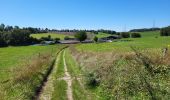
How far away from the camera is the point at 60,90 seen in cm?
2355

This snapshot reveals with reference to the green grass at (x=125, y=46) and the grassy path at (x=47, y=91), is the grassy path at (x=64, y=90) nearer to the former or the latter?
the grassy path at (x=47, y=91)

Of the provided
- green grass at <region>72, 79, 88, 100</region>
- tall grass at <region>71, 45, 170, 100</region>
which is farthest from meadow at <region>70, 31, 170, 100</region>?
green grass at <region>72, 79, 88, 100</region>

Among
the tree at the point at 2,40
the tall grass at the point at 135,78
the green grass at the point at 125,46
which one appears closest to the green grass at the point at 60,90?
the tall grass at the point at 135,78

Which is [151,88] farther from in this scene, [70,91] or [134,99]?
[70,91]

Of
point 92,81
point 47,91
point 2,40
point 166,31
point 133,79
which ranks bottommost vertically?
point 2,40

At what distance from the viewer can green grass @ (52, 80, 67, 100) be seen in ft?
69.0

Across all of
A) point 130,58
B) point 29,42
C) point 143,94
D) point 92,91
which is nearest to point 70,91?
point 92,91

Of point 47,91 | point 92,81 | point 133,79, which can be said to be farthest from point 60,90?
point 133,79

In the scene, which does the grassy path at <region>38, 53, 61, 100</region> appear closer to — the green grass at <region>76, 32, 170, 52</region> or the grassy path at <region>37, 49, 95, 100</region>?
the grassy path at <region>37, 49, 95, 100</region>

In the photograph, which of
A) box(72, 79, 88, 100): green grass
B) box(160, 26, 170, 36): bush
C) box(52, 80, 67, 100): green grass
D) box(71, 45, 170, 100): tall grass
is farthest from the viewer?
box(160, 26, 170, 36): bush

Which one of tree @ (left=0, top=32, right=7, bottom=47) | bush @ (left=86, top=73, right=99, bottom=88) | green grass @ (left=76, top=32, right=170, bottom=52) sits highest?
bush @ (left=86, top=73, right=99, bottom=88)

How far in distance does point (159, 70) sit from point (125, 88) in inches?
221

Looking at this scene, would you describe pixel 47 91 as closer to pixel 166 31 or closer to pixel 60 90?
pixel 60 90

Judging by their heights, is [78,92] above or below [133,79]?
below
